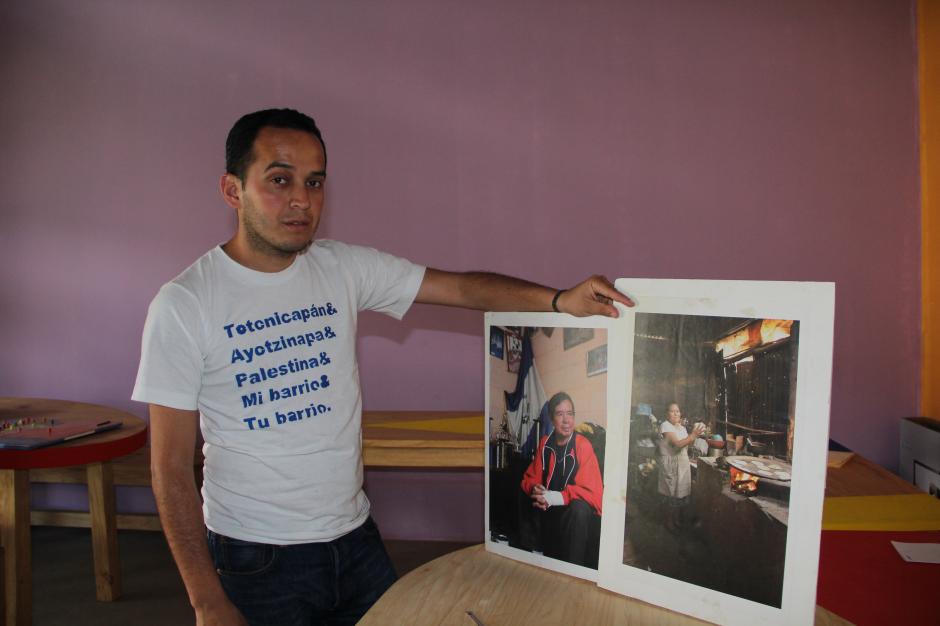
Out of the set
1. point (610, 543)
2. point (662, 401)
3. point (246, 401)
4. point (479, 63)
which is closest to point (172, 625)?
point (246, 401)

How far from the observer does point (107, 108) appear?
361 cm

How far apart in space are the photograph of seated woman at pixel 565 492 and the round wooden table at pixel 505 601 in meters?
0.06

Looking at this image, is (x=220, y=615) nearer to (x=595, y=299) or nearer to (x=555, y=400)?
(x=555, y=400)

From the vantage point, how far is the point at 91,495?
2.92 metres

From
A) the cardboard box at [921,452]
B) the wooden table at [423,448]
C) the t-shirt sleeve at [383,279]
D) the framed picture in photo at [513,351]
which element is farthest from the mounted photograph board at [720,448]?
the cardboard box at [921,452]

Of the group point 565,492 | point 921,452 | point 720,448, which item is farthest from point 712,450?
point 921,452

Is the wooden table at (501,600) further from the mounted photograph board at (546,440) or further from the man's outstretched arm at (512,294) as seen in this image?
the man's outstretched arm at (512,294)

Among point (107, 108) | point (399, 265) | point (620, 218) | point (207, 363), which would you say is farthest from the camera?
point (107, 108)

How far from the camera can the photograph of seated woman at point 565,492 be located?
1269 mm

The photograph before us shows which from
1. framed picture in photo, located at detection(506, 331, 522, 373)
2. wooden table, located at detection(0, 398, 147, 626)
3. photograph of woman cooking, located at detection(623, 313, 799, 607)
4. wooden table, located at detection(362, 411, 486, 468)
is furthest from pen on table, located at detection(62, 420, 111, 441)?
photograph of woman cooking, located at detection(623, 313, 799, 607)

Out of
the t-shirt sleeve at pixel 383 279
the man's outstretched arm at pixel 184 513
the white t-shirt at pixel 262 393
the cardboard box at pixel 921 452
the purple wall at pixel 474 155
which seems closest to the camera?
the man's outstretched arm at pixel 184 513

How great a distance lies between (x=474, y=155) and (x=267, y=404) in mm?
2166

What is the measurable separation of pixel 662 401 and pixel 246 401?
82cm

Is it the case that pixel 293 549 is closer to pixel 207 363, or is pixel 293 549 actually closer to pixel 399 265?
pixel 207 363
